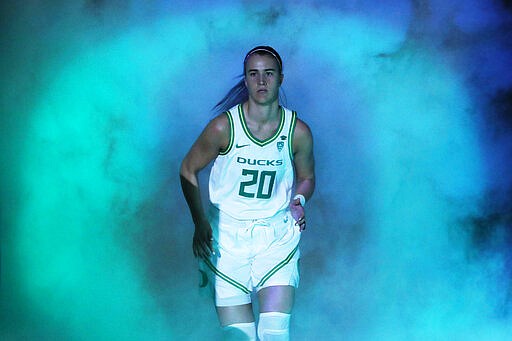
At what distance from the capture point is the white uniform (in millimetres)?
3848

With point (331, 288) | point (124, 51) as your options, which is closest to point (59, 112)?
point (124, 51)

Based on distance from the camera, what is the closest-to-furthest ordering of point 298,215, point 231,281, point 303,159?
1. point 298,215
2. point 231,281
3. point 303,159

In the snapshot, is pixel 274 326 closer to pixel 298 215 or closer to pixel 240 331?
pixel 240 331

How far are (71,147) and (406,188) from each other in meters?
2.00

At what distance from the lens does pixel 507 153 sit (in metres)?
4.72

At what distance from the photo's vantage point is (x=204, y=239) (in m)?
3.85

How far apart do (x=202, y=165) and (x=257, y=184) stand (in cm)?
30

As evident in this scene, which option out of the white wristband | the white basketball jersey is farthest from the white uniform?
the white wristband

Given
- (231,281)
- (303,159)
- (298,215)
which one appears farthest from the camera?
(303,159)

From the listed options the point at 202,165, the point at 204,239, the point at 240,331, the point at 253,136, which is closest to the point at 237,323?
the point at 240,331

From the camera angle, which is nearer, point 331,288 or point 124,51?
point 124,51

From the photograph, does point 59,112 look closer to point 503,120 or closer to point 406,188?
point 406,188

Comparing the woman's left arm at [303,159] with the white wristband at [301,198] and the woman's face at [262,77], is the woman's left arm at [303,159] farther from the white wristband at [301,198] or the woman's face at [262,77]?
the woman's face at [262,77]

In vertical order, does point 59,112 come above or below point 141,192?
above
